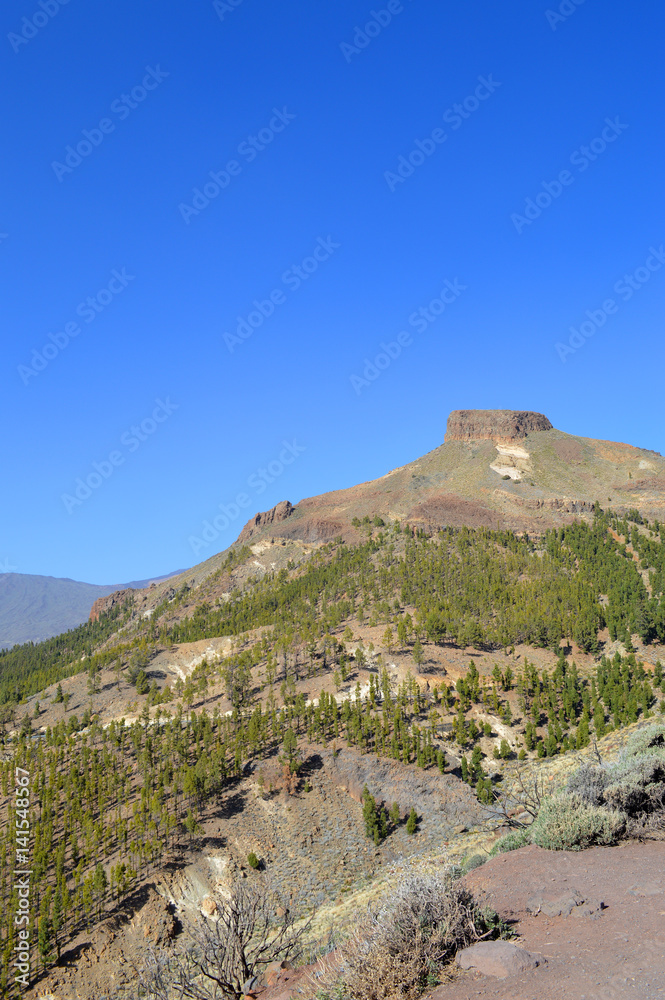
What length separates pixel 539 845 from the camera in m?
14.1

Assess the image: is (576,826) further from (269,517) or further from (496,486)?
(269,517)

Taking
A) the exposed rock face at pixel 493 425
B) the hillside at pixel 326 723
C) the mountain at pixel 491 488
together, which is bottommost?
the hillside at pixel 326 723

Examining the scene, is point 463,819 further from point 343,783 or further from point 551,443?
point 551,443

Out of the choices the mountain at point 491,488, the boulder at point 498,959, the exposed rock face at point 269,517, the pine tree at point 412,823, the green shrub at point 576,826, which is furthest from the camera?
the exposed rock face at point 269,517

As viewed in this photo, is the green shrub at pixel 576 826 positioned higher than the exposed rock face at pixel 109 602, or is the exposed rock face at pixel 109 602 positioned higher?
the exposed rock face at pixel 109 602

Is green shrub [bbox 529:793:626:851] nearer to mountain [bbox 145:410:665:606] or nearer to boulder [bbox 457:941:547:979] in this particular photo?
boulder [bbox 457:941:547:979]

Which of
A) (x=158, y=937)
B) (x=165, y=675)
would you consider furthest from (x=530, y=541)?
(x=158, y=937)

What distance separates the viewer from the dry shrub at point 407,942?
825 cm

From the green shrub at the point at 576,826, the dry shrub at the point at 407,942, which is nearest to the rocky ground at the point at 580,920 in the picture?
the green shrub at the point at 576,826

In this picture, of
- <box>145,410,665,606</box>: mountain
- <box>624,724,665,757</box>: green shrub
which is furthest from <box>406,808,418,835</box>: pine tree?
<box>145,410,665,606</box>: mountain

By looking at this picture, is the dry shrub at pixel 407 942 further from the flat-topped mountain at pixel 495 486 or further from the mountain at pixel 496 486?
the mountain at pixel 496 486

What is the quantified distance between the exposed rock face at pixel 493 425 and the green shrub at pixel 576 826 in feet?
385

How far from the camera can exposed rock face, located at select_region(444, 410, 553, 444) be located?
126438 mm

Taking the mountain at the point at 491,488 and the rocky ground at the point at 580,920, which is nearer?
the rocky ground at the point at 580,920
